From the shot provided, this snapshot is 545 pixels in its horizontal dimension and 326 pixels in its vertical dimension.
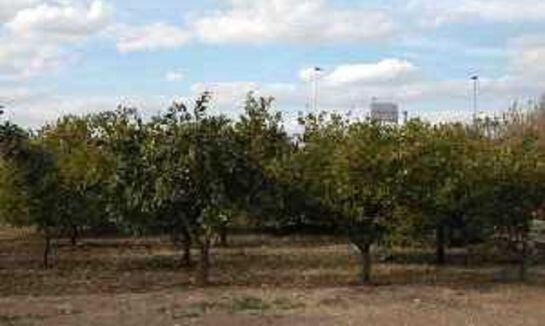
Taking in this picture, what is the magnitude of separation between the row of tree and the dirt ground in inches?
36.5

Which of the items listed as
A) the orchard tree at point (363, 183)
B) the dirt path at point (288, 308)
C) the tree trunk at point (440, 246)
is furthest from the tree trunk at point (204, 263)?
the tree trunk at point (440, 246)

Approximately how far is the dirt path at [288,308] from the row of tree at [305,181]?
1676 mm

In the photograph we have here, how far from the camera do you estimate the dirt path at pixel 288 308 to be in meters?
15.0

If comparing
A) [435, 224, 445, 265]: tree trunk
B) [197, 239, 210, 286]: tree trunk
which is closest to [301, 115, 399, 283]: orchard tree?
[197, 239, 210, 286]: tree trunk

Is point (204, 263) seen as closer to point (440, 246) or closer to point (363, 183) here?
point (363, 183)

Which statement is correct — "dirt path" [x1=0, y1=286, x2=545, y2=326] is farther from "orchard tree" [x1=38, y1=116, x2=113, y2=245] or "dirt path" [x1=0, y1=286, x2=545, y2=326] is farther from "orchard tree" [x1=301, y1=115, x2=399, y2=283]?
"orchard tree" [x1=38, y1=116, x2=113, y2=245]

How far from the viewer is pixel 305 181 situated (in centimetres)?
2169

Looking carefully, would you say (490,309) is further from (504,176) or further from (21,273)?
(21,273)

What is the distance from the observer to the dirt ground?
15352 mm

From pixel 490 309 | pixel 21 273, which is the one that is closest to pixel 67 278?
pixel 21 273

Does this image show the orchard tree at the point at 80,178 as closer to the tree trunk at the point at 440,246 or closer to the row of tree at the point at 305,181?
the row of tree at the point at 305,181

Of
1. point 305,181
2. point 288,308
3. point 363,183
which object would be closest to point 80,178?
point 305,181

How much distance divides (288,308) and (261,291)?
2.31 metres

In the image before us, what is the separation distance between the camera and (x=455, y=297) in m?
18.2
